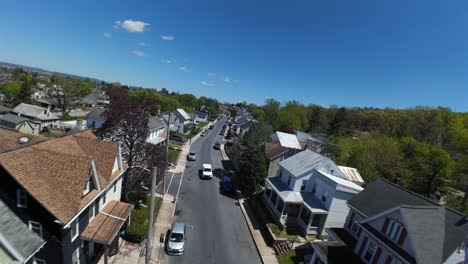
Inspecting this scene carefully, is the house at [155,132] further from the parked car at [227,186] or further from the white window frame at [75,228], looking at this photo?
the white window frame at [75,228]

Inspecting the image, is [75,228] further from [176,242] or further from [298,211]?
[298,211]

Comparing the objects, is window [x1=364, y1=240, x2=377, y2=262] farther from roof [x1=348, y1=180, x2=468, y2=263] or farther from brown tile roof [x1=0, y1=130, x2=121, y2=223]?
brown tile roof [x1=0, y1=130, x2=121, y2=223]

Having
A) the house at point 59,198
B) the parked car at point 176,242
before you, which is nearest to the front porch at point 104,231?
the house at point 59,198

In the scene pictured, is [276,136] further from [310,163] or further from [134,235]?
[134,235]

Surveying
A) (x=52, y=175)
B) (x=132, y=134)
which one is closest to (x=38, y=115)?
(x=132, y=134)

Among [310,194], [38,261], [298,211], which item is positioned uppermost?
[310,194]

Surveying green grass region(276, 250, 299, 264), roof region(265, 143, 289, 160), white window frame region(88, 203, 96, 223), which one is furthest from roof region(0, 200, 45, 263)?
roof region(265, 143, 289, 160)

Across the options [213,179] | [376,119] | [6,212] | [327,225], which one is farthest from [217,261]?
[376,119]
